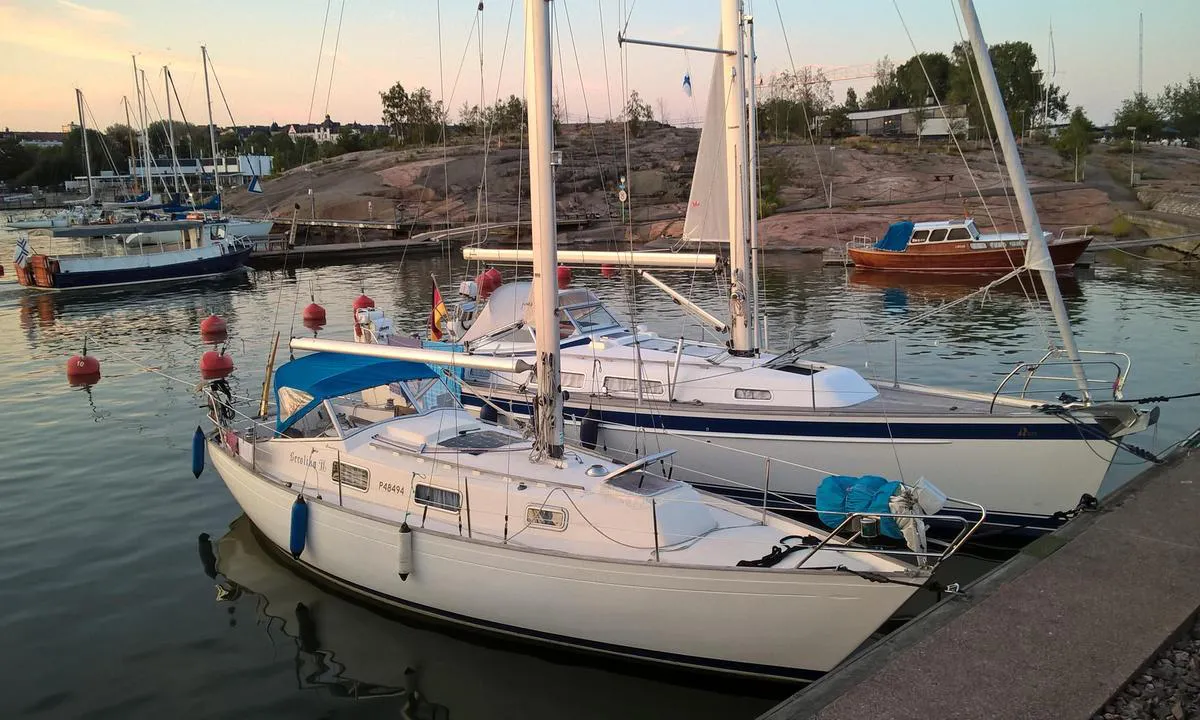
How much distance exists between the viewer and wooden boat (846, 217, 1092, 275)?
3981 centimetres

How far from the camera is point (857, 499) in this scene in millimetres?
9820

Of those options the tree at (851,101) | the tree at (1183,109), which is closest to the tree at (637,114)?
the tree at (851,101)

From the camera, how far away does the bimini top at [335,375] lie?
11.5 m

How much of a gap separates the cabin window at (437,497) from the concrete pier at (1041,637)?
5036 millimetres

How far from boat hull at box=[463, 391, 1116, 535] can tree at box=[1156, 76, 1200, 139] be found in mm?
111307

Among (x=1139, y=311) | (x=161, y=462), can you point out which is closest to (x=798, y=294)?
(x=1139, y=311)

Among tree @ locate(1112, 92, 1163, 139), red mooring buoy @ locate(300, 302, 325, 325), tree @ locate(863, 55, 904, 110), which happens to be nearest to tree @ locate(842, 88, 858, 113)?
tree @ locate(863, 55, 904, 110)

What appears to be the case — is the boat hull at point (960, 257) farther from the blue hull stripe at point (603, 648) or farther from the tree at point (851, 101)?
the tree at point (851, 101)

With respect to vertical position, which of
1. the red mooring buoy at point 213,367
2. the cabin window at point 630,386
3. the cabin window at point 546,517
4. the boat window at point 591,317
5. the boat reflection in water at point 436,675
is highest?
the boat window at point 591,317

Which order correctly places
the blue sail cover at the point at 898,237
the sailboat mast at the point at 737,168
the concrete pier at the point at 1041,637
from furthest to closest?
1. the blue sail cover at the point at 898,237
2. the sailboat mast at the point at 737,168
3. the concrete pier at the point at 1041,637

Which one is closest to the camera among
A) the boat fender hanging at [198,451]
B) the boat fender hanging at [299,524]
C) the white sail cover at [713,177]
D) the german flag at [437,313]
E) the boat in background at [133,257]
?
the boat fender hanging at [299,524]

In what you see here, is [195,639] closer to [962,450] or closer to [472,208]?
[962,450]

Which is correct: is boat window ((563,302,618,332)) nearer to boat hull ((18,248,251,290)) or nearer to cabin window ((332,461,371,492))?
cabin window ((332,461,371,492))

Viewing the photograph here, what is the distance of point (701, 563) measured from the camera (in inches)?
349
